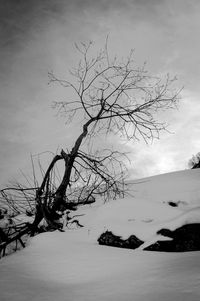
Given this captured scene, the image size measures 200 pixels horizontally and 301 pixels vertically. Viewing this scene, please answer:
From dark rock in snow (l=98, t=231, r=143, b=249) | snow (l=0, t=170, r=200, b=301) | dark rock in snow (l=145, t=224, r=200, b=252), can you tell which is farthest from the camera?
dark rock in snow (l=98, t=231, r=143, b=249)

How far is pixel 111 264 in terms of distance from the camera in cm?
246

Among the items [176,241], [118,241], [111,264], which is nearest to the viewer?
[111,264]

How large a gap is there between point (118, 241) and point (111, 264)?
0.97 meters

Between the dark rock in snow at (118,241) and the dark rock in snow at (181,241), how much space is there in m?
0.25

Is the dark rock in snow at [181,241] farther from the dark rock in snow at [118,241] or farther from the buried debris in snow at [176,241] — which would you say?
the dark rock in snow at [118,241]

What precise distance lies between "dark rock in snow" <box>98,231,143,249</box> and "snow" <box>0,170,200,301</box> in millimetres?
87

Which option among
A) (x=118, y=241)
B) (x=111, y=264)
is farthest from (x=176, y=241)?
(x=111, y=264)

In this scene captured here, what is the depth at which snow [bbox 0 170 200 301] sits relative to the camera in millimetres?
1547

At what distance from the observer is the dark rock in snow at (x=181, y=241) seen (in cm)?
310

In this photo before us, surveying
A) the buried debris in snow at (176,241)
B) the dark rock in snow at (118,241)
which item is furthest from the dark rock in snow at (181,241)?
the dark rock in snow at (118,241)

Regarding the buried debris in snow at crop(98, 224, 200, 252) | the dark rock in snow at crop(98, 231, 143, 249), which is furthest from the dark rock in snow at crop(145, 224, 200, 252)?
the dark rock in snow at crop(98, 231, 143, 249)

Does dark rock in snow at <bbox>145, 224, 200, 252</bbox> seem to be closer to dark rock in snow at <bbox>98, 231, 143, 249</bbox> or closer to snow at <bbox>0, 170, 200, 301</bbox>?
snow at <bbox>0, 170, 200, 301</bbox>

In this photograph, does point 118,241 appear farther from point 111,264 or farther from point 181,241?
point 111,264

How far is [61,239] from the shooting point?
11.8 feet
